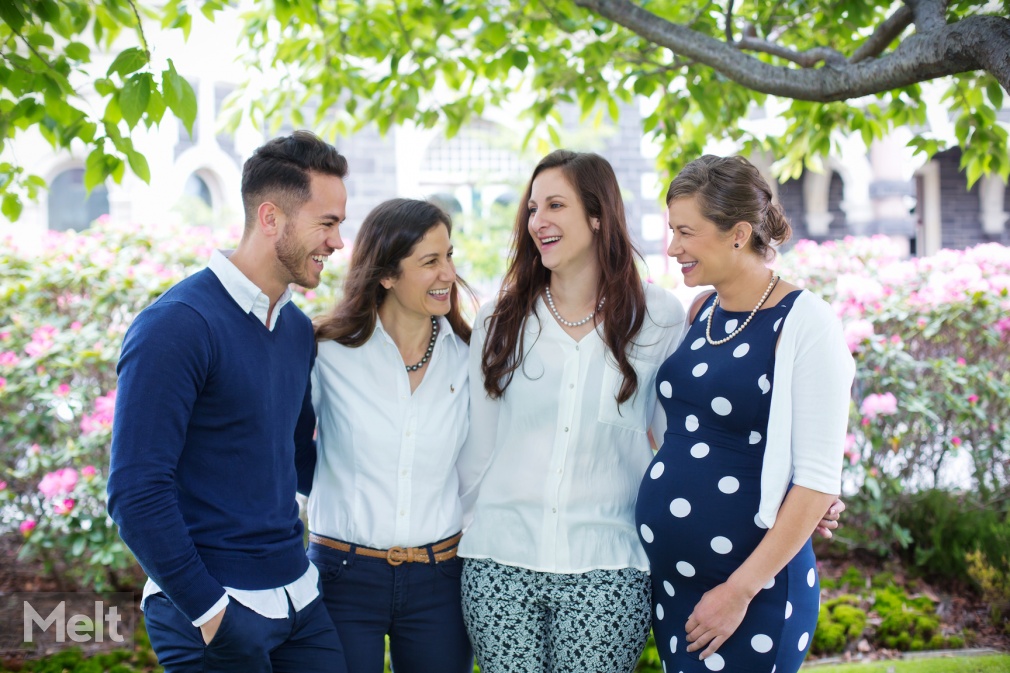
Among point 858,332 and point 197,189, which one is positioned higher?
point 197,189

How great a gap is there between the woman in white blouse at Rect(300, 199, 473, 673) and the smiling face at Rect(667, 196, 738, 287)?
0.73 metres

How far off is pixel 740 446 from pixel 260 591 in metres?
1.28

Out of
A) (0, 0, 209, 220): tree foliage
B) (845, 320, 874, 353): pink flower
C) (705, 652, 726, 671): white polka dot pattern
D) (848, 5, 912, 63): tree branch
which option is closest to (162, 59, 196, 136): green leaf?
(0, 0, 209, 220): tree foliage

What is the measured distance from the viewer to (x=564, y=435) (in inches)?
97.6

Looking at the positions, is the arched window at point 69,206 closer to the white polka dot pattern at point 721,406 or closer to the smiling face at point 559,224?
the smiling face at point 559,224

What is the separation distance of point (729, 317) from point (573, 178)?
2.12 feet

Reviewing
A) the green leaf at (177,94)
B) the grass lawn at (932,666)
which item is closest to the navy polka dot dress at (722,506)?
the green leaf at (177,94)

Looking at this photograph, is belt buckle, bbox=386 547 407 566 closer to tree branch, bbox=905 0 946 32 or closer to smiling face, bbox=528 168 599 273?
smiling face, bbox=528 168 599 273

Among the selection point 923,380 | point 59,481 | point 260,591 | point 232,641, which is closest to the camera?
point 232,641

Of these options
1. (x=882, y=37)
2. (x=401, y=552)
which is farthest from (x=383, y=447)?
(x=882, y=37)

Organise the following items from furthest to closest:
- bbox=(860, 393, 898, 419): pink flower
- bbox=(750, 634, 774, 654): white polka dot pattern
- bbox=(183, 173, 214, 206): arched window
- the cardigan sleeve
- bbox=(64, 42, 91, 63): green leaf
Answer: bbox=(183, 173, 214, 206): arched window
bbox=(860, 393, 898, 419): pink flower
bbox=(64, 42, 91, 63): green leaf
bbox=(750, 634, 774, 654): white polka dot pattern
the cardigan sleeve

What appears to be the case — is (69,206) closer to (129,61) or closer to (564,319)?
(129,61)

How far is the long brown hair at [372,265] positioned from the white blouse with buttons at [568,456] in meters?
0.42

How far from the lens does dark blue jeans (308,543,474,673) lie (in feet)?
8.04
